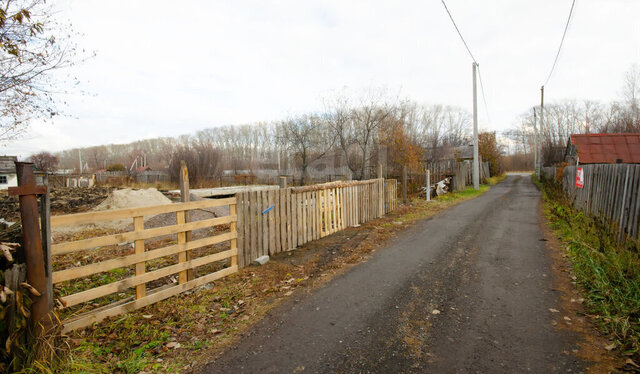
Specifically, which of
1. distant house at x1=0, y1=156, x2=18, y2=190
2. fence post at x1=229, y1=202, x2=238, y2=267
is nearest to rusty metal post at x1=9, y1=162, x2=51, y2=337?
fence post at x1=229, y1=202, x2=238, y2=267

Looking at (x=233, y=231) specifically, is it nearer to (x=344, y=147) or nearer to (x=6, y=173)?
(x=344, y=147)

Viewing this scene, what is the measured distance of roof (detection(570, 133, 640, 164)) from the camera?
56.7ft

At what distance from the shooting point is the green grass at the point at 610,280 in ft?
10.2

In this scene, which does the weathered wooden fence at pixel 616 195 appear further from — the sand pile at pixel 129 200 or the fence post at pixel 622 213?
the sand pile at pixel 129 200

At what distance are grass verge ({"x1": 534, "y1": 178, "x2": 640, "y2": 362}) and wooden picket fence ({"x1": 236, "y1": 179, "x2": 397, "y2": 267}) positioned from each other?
4758mm

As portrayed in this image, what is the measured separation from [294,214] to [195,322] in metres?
3.41

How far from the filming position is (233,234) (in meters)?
5.26

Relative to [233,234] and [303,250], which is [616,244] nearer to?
[303,250]

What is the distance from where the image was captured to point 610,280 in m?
4.05

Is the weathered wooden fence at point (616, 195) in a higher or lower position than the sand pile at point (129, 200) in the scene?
higher

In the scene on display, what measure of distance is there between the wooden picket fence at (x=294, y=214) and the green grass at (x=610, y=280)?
4769 millimetres

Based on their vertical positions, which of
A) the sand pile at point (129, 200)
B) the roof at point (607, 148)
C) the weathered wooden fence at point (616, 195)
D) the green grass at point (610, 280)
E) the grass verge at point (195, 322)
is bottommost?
the grass verge at point (195, 322)

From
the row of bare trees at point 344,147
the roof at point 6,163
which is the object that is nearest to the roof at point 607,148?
the row of bare trees at point 344,147

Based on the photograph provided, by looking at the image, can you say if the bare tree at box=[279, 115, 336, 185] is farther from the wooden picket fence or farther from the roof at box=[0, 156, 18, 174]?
the roof at box=[0, 156, 18, 174]
